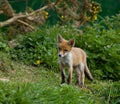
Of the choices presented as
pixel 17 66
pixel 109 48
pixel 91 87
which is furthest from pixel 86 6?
pixel 91 87

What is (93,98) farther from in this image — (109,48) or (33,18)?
(33,18)

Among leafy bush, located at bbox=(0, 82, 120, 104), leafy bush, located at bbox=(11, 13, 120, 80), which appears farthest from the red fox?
leafy bush, located at bbox=(11, 13, 120, 80)

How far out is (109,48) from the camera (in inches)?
438

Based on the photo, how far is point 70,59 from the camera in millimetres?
8391

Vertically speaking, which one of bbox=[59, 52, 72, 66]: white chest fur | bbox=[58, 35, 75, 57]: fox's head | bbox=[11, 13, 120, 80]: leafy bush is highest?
bbox=[58, 35, 75, 57]: fox's head

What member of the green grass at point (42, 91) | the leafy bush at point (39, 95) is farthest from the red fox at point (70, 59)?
the leafy bush at point (39, 95)

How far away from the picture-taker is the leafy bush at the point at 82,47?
10.4 metres

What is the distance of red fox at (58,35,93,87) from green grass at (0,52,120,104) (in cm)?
31

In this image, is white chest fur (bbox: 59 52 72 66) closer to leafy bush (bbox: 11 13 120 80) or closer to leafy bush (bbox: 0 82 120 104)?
leafy bush (bbox: 0 82 120 104)

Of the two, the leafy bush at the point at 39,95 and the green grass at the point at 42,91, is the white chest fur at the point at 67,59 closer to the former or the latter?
the green grass at the point at 42,91

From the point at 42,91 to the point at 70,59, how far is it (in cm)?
186

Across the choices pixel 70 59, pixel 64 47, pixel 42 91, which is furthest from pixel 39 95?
pixel 70 59

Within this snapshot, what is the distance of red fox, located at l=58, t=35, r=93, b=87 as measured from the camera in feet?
27.0

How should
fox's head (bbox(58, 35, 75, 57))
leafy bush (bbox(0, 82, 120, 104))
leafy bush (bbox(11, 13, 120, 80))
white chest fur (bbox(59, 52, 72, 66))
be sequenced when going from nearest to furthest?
leafy bush (bbox(0, 82, 120, 104)), fox's head (bbox(58, 35, 75, 57)), white chest fur (bbox(59, 52, 72, 66)), leafy bush (bbox(11, 13, 120, 80))
